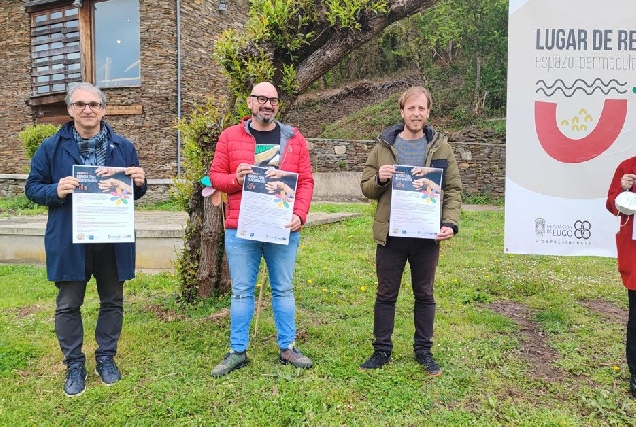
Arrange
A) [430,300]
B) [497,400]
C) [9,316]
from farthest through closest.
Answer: [9,316] → [430,300] → [497,400]

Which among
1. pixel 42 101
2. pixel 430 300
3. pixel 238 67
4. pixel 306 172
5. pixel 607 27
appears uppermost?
pixel 42 101

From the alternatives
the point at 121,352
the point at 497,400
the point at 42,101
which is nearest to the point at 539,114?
the point at 497,400

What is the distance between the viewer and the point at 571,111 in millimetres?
4137

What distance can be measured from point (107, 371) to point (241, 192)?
1478 mm

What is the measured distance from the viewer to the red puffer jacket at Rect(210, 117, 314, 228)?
3.24 meters

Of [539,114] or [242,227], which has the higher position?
[539,114]

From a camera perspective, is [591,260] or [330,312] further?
[591,260]

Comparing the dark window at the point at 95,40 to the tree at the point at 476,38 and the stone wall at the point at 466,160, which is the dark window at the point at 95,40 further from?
the tree at the point at 476,38

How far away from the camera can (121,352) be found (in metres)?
3.76

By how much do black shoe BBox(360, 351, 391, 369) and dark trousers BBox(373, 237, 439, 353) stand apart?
0.04 m

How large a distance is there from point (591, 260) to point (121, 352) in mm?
6546

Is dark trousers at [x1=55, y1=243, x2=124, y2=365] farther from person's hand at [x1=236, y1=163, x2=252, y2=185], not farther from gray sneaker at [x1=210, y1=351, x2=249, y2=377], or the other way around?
person's hand at [x1=236, y1=163, x2=252, y2=185]

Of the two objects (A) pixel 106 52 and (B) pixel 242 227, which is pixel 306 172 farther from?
(A) pixel 106 52

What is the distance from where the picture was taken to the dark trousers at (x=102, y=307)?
3.10m
